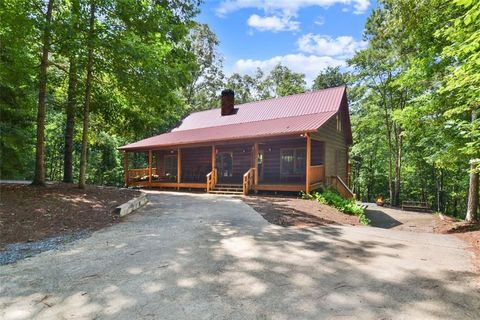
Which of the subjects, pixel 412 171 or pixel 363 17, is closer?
pixel 363 17

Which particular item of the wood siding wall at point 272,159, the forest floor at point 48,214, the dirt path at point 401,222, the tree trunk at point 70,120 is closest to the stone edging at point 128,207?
the forest floor at point 48,214

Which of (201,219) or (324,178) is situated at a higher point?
(324,178)

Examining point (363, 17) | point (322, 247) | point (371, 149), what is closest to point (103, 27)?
point (322, 247)

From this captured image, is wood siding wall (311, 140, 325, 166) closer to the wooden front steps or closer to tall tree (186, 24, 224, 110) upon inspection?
the wooden front steps

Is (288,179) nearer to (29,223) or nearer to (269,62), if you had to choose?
(29,223)

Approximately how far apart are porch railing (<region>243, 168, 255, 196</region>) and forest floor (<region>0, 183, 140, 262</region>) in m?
5.83

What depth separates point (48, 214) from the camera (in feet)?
22.6

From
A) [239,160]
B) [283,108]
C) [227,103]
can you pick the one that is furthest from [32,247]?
[227,103]

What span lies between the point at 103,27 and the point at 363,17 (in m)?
21.0

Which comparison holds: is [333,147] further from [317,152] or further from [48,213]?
[48,213]

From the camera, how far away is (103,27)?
927cm

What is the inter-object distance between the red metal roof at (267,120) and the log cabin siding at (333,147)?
2.83 feet

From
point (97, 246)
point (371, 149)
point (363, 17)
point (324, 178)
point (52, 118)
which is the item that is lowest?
point (97, 246)

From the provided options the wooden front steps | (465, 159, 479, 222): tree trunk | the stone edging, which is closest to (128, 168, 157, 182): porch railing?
the wooden front steps
